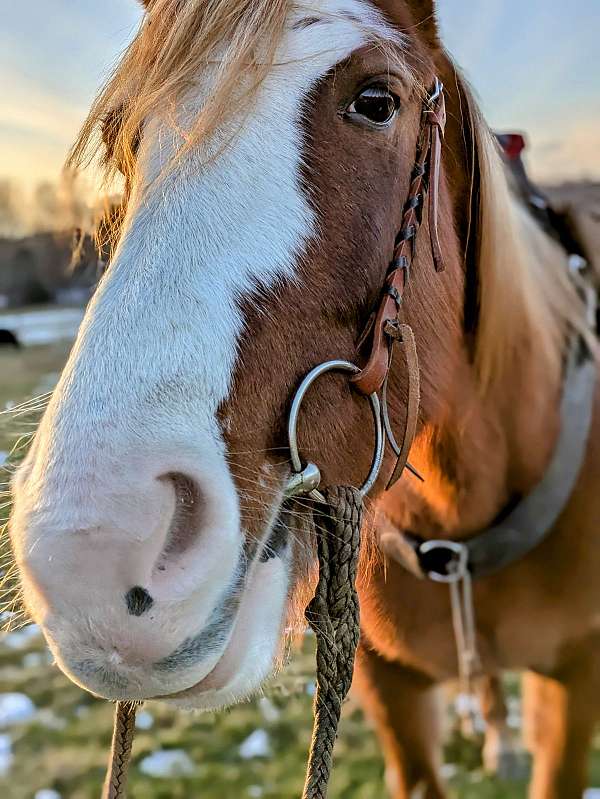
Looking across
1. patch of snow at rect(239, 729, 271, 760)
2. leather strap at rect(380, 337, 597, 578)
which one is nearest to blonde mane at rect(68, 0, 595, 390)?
leather strap at rect(380, 337, 597, 578)

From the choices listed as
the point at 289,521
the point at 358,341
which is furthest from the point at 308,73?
the point at 289,521

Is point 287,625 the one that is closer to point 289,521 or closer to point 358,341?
point 289,521

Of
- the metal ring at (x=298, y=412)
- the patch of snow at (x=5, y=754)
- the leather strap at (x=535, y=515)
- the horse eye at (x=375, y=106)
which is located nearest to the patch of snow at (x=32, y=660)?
the patch of snow at (x=5, y=754)

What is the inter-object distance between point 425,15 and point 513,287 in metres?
0.66

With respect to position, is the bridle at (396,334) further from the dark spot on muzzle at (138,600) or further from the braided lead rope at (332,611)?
the dark spot on muzzle at (138,600)

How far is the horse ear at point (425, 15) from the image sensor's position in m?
1.31

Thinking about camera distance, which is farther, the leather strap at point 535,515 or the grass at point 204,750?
the grass at point 204,750

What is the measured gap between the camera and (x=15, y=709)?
333cm

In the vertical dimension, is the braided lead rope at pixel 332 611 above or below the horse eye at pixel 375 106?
below

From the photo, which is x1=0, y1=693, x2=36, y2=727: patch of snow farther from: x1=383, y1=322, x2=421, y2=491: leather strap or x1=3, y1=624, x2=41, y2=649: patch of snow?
x1=383, y1=322, x2=421, y2=491: leather strap

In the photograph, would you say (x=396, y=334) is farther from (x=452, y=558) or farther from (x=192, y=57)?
(x=452, y=558)

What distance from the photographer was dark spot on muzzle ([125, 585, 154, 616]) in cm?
84

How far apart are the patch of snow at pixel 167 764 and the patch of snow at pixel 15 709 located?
0.69 m

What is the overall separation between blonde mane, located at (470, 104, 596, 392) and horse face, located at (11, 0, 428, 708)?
16.8 inches
